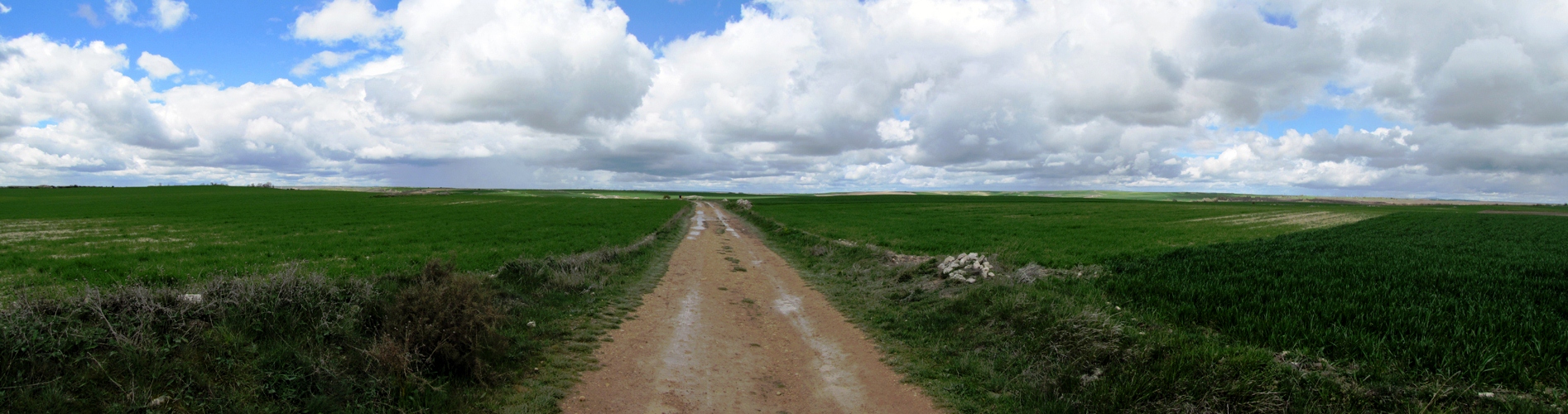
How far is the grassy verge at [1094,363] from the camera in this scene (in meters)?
6.17

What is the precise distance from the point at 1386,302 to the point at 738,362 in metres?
11.5

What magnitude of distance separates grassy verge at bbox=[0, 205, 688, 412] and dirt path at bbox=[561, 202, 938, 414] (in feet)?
2.73

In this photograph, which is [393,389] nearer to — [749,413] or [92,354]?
[92,354]

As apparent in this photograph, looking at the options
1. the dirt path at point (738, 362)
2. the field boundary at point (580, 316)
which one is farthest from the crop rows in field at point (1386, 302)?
the field boundary at point (580, 316)

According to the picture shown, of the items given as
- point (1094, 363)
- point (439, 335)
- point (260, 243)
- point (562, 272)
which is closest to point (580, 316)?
point (562, 272)

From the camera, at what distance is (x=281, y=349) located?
6.61 meters

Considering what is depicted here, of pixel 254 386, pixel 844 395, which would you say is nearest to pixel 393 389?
pixel 254 386

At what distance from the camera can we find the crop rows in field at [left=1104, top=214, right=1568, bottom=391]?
704 cm

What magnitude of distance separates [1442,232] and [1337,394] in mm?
37088

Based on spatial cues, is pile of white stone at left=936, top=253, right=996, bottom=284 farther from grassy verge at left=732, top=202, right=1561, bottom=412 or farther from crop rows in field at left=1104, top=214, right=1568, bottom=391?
crop rows in field at left=1104, top=214, right=1568, bottom=391

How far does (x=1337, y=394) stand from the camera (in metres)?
6.24

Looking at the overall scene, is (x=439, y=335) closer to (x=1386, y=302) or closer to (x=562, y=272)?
(x=562, y=272)

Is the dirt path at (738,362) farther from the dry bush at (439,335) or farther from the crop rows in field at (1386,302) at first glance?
the crop rows in field at (1386,302)

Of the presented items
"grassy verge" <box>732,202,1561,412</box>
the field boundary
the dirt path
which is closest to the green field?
the field boundary
